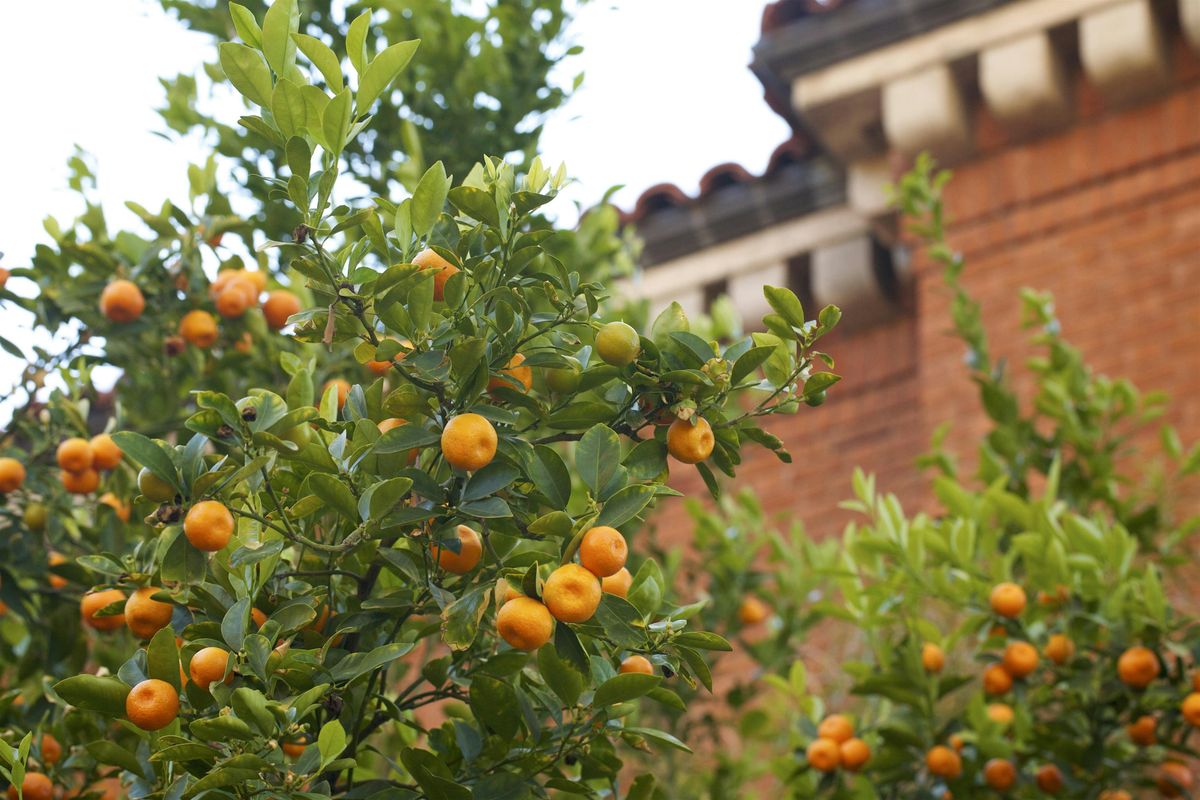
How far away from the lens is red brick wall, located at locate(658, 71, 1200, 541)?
5.12 metres

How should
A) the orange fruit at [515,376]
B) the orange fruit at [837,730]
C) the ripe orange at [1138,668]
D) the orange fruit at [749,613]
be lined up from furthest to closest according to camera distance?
the orange fruit at [749,613] → the orange fruit at [837,730] → the ripe orange at [1138,668] → the orange fruit at [515,376]

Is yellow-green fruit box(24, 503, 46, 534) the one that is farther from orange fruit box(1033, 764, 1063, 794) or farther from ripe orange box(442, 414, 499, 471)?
orange fruit box(1033, 764, 1063, 794)

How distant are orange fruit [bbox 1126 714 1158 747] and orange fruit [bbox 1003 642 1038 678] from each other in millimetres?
260

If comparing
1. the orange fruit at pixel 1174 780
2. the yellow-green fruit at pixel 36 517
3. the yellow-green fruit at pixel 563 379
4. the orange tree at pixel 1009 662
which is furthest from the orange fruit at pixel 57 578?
the orange fruit at pixel 1174 780

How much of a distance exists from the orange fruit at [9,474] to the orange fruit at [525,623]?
4.43ft

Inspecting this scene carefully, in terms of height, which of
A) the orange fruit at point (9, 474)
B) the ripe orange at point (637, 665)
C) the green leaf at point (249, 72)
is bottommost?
the ripe orange at point (637, 665)

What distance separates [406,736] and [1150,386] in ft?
10.3

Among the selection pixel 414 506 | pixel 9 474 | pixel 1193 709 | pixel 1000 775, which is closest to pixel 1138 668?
pixel 1193 709

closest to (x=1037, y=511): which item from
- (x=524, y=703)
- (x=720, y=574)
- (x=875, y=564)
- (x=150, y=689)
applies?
(x=875, y=564)

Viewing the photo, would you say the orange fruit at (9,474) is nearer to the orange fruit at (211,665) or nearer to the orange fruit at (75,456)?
the orange fruit at (75,456)

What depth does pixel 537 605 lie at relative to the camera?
6.06 feet

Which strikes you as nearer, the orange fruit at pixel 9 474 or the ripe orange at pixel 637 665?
the ripe orange at pixel 637 665

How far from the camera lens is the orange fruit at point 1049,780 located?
3270 mm

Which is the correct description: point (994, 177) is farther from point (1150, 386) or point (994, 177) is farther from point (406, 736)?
point (406, 736)
